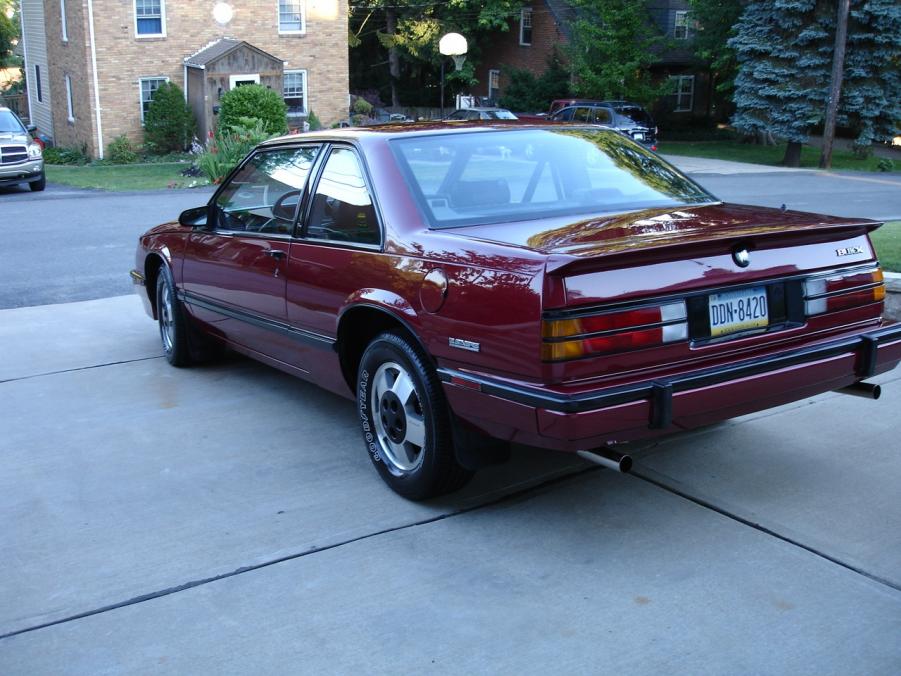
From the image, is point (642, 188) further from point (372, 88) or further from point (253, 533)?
point (372, 88)

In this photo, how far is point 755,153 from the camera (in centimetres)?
3356

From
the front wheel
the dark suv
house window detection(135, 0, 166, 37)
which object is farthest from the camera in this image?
house window detection(135, 0, 166, 37)

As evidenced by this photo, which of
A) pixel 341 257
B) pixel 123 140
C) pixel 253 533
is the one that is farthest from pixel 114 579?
pixel 123 140

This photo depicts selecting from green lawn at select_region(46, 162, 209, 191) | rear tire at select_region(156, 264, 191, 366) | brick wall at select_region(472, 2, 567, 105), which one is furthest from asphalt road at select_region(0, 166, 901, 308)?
brick wall at select_region(472, 2, 567, 105)

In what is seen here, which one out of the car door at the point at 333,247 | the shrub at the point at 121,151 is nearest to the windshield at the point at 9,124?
the shrub at the point at 121,151

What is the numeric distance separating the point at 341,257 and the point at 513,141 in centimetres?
106

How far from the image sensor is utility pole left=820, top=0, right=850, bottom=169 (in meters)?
26.6

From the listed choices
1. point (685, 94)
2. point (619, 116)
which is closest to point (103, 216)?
point (619, 116)

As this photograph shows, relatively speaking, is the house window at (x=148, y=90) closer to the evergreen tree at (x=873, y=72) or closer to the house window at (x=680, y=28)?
the evergreen tree at (x=873, y=72)

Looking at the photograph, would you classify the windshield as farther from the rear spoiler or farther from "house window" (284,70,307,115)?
the rear spoiler

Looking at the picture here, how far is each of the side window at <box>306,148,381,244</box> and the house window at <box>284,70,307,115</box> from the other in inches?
1118

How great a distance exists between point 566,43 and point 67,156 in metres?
19.5

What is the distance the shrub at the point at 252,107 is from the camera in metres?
28.0

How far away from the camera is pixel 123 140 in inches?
1163
